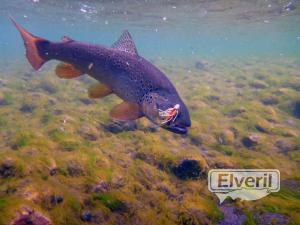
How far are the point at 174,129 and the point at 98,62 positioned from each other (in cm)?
198

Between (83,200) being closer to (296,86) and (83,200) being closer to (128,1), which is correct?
(296,86)

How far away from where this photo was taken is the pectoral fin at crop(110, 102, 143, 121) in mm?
4172

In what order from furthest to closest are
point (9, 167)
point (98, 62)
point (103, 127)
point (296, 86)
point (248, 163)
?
point (296, 86), point (103, 127), point (248, 163), point (9, 167), point (98, 62)

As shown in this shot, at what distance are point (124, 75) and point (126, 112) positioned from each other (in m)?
0.80

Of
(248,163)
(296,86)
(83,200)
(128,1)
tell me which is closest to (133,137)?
(248,163)

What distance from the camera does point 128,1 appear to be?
29703 millimetres

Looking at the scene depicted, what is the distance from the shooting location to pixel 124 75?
4676 mm

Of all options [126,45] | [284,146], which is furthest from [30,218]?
[284,146]

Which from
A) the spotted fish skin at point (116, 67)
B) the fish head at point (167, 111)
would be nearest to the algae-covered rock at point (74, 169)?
the spotted fish skin at point (116, 67)

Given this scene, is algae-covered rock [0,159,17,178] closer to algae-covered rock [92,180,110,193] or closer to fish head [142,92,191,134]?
algae-covered rock [92,180,110,193]

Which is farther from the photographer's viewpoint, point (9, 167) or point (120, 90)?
point (9, 167)

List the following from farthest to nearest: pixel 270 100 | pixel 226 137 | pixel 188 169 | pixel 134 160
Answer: pixel 270 100
pixel 226 137
pixel 134 160
pixel 188 169

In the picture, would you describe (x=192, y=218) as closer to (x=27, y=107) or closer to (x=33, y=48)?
(x=33, y=48)

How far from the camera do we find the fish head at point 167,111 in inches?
156
